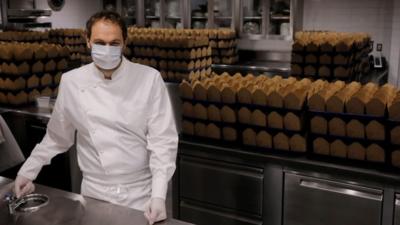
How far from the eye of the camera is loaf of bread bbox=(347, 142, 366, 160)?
2002mm

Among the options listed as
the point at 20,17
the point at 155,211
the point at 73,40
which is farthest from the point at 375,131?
the point at 20,17

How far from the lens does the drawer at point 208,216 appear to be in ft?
7.54

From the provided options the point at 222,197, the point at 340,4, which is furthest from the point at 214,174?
the point at 340,4

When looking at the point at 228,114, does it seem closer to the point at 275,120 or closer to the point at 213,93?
the point at 213,93

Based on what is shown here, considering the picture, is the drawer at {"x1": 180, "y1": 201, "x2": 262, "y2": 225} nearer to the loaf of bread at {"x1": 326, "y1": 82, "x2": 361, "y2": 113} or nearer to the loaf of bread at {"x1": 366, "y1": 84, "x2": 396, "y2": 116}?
the loaf of bread at {"x1": 326, "y1": 82, "x2": 361, "y2": 113}

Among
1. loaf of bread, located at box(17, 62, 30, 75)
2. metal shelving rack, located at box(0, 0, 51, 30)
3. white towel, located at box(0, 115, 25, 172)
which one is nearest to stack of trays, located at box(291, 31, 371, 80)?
loaf of bread, located at box(17, 62, 30, 75)

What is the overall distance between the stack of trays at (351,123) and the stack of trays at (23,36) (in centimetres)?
553

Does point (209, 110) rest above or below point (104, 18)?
below

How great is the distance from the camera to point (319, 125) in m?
2.08

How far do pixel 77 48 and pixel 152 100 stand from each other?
20.6 ft

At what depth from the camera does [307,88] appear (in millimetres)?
2289

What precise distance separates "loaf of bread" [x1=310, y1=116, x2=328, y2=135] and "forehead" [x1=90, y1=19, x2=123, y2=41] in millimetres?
1097

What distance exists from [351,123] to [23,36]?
5.77 m

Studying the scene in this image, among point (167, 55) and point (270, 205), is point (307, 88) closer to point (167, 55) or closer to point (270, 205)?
point (270, 205)
